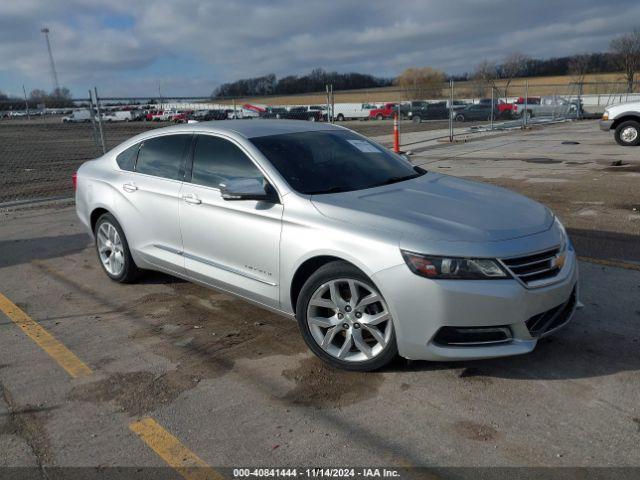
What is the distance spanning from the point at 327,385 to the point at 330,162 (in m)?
1.76

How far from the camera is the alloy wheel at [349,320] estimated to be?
3.47 metres

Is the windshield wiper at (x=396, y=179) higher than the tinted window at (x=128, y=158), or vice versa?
the tinted window at (x=128, y=158)

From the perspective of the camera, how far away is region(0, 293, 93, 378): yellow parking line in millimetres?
3850

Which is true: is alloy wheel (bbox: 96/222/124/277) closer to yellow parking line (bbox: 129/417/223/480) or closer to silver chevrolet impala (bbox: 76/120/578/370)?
silver chevrolet impala (bbox: 76/120/578/370)

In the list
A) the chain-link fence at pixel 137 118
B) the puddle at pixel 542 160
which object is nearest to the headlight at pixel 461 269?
the chain-link fence at pixel 137 118

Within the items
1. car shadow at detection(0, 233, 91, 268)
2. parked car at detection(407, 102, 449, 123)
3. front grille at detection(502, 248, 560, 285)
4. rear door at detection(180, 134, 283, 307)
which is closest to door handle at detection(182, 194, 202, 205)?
rear door at detection(180, 134, 283, 307)

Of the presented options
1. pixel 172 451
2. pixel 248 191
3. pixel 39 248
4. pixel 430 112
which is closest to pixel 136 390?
pixel 172 451

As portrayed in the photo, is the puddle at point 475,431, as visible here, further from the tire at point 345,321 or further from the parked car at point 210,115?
the parked car at point 210,115

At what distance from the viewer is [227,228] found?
423 centimetres

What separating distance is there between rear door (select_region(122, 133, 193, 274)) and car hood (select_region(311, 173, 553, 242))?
4.90 ft

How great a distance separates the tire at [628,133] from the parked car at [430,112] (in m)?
25.5

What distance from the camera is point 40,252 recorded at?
693cm

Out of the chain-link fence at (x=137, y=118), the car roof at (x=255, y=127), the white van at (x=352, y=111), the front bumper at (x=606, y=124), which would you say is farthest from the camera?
the white van at (x=352, y=111)

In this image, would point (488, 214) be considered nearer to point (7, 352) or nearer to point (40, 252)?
point (7, 352)
